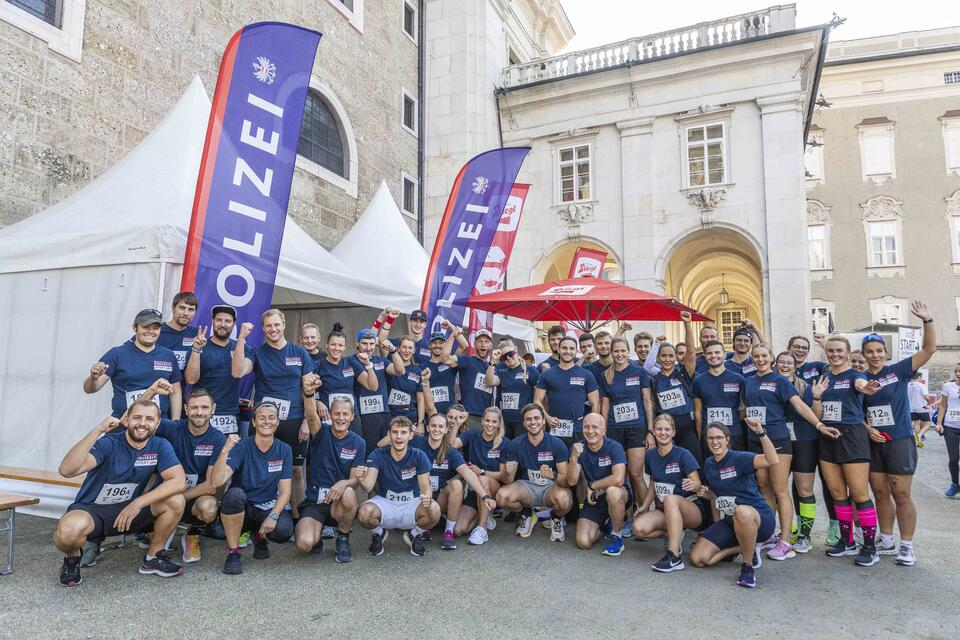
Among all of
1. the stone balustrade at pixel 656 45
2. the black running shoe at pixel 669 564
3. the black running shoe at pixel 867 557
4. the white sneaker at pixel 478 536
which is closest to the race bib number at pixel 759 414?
the black running shoe at pixel 867 557

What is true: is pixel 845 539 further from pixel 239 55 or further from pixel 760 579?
pixel 239 55

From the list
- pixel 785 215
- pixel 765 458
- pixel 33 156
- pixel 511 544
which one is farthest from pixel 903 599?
pixel 785 215

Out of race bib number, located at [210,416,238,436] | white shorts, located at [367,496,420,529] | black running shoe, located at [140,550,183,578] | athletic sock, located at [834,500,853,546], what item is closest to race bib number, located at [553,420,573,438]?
white shorts, located at [367,496,420,529]

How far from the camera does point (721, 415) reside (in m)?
5.46

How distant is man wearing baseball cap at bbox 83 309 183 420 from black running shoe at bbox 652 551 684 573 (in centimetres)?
400

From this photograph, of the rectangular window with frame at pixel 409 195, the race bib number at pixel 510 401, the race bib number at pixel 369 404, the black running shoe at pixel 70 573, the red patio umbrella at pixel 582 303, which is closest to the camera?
the black running shoe at pixel 70 573

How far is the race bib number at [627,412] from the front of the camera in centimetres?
602

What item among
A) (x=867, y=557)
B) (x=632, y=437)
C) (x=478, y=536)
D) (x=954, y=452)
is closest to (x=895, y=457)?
(x=867, y=557)

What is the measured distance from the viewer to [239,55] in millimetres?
5617

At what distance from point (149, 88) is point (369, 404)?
6760mm

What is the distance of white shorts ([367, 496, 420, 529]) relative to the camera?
4.90 metres

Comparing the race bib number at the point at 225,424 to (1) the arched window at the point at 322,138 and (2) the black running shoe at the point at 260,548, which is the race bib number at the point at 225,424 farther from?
(1) the arched window at the point at 322,138

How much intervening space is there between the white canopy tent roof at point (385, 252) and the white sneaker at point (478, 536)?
4.55 m

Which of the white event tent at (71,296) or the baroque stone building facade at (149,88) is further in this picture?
the baroque stone building facade at (149,88)
